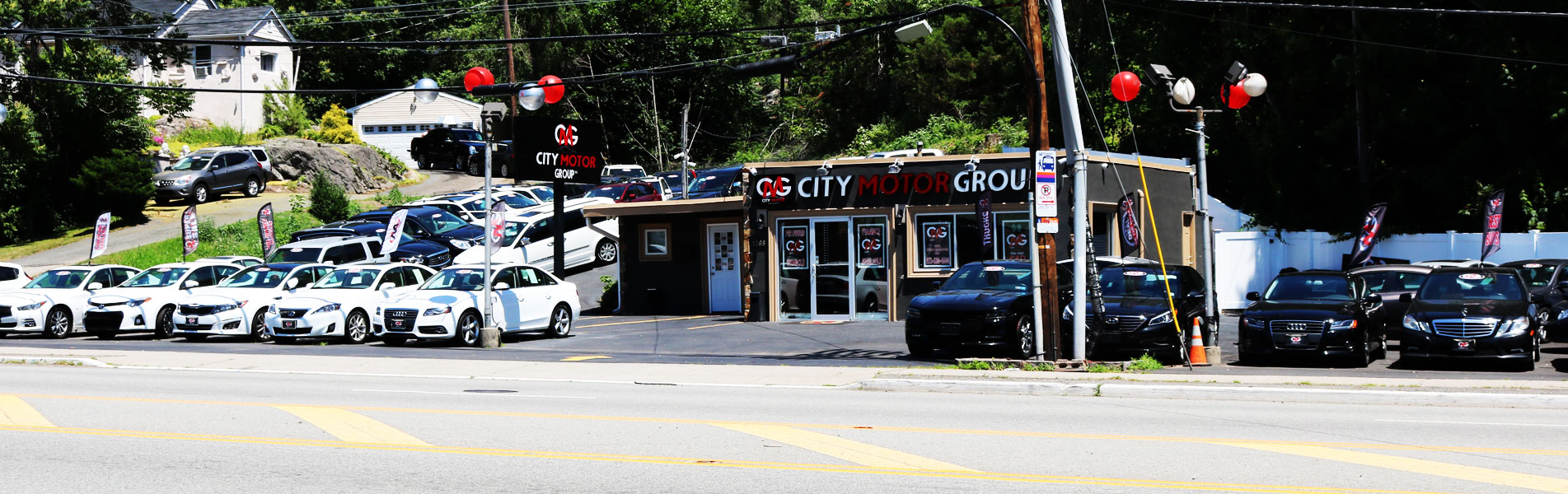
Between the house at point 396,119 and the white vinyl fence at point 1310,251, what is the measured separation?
4233 centimetres

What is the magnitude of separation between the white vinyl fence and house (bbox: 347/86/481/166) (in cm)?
4233

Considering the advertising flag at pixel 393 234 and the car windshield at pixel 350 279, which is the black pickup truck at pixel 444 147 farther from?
the car windshield at pixel 350 279

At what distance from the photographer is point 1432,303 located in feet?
57.9

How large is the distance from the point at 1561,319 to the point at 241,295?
2280cm

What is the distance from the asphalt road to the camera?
844 centimetres

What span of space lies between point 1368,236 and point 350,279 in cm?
2079

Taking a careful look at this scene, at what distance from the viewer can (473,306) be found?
73.2 feet

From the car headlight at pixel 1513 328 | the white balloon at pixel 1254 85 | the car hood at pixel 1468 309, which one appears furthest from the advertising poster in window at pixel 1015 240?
the car headlight at pixel 1513 328

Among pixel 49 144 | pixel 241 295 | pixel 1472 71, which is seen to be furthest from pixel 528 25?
pixel 1472 71

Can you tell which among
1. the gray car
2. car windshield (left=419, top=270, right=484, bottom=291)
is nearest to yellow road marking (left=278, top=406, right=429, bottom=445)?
car windshield (left=419, top=270, right=484, bottom=291)

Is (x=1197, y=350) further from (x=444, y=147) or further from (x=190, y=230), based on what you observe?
(x=444, y=147)

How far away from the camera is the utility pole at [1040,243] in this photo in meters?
16.7

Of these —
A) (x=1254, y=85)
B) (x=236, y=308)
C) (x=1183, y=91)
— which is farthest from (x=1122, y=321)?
(x=236, y=308)

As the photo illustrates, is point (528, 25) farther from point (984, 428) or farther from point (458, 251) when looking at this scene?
point (984, 428)
